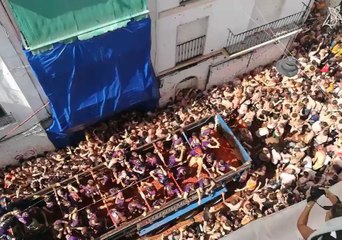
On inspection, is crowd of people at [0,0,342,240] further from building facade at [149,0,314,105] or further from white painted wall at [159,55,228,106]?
A: building facade at [149,0,314,105]

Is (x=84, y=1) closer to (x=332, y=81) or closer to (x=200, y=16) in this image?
(x=200, y=16)

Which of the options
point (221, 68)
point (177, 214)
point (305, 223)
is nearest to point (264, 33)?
point (221, 68)

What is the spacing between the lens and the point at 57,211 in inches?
651

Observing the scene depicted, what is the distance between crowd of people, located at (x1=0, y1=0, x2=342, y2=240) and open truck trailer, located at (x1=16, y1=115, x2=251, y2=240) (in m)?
0.12

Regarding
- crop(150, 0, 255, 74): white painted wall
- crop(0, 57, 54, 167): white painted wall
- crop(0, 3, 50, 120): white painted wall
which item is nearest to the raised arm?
crop(150, 0, 255, 74): white painted wall

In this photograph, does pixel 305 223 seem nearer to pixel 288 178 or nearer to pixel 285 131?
pixel 288 178

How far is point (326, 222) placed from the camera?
12258mm

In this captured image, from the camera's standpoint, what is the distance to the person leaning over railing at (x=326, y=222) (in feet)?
37.3

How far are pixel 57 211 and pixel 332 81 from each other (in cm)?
1446

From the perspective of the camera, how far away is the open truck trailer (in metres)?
16.0

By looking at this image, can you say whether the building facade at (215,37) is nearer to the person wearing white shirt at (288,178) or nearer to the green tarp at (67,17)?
the green tarp at (67,17)

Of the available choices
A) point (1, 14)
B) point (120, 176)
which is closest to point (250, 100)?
point (120, 176)

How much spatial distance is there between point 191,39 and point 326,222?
9491 mm

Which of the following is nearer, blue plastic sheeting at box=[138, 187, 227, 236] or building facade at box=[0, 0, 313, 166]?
building facade at box=[0, 0, 313, 166]
